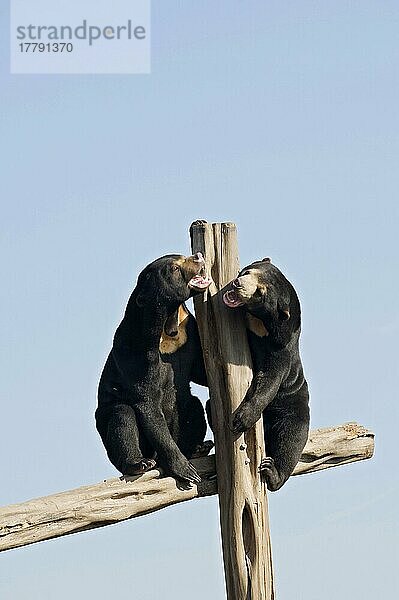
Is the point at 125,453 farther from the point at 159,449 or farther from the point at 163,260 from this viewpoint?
the point at 163,260

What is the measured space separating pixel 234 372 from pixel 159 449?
1.96 feet

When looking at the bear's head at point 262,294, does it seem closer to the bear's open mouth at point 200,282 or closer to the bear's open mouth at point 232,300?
the bear's open mouth at point 232,300

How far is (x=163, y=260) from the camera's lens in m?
6.92

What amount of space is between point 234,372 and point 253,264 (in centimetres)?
61

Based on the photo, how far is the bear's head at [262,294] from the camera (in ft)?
22.5

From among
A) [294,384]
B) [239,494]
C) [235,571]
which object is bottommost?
[235,571]

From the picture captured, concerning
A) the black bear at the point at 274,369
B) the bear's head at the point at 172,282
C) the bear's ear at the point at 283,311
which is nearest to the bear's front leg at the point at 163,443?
the black bear at the point at 274,369

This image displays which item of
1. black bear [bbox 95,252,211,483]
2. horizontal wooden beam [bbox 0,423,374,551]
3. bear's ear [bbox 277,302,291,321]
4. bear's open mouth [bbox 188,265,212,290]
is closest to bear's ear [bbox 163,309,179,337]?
black bear [bbox 95,252,211,483]

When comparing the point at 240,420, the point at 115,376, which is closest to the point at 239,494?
the point at 240,420

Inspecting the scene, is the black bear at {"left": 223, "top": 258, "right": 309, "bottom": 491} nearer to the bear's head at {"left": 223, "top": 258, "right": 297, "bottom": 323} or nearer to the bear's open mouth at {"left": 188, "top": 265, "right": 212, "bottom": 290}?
the bear's head at {"left": 223, "top": 258, "right": 297, "bottom": 323}

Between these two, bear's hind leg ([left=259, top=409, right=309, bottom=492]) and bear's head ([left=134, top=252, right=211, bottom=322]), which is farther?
bear's hind leg ([left=259, top=409, right=309, bottom=492])

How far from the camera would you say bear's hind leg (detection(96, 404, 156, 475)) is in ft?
22.7

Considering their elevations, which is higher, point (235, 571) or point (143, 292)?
point (143, 292)

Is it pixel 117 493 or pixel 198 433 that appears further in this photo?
pixel 198 433
